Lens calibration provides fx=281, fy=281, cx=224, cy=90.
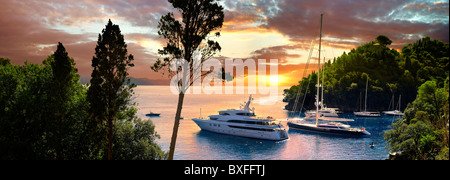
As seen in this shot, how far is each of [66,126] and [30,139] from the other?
2.69 metres

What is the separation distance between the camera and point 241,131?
190 ft

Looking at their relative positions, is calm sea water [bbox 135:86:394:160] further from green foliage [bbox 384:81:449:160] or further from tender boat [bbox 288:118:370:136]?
green foliage [bbox 384:81:449:160]

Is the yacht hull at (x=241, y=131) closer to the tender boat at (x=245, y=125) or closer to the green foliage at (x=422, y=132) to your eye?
the tender boat at (x=245, y=125)

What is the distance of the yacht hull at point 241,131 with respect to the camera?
2152 inches

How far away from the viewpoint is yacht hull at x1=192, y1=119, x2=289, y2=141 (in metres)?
54.7

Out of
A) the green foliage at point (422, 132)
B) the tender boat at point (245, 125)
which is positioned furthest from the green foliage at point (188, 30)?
the tender boat at point (245, 125)

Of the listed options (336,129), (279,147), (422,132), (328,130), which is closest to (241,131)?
(279,147)

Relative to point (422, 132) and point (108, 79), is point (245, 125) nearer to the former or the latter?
point (422, 132)

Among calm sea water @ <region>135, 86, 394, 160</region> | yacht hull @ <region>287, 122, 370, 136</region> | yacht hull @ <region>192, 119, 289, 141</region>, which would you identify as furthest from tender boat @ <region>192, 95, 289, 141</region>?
yacht hull @ <region>287, 122, 370, 136</region>
